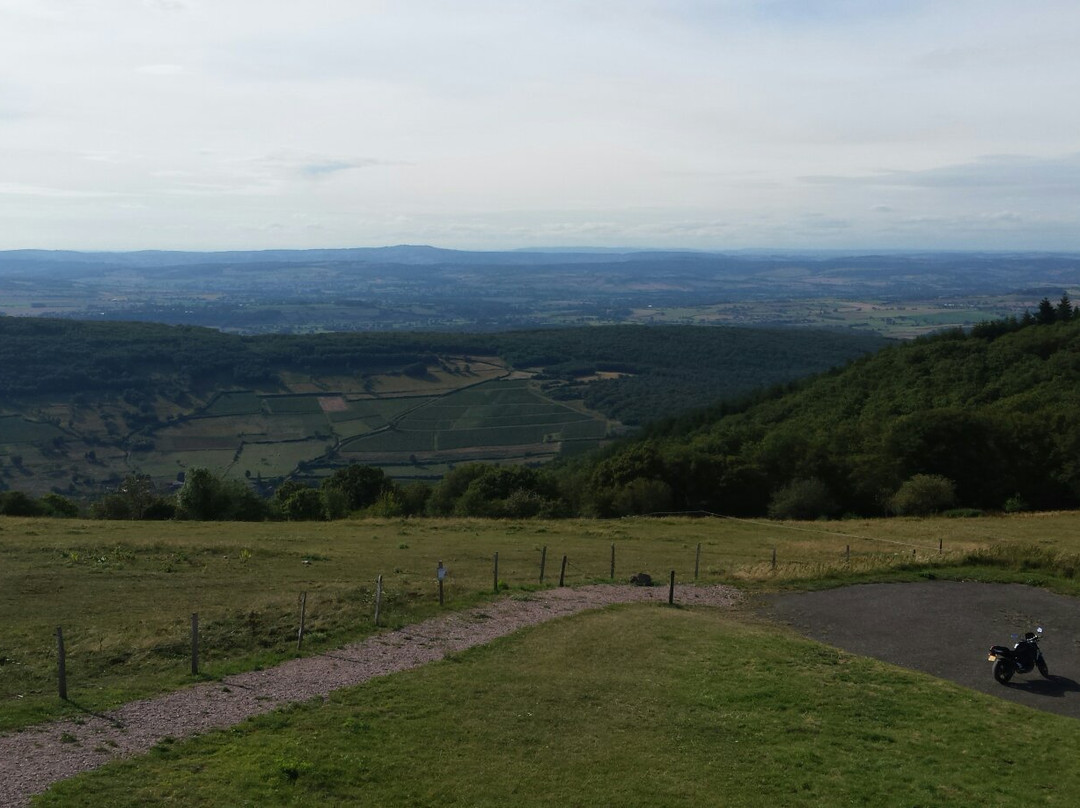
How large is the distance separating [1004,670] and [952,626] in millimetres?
4082

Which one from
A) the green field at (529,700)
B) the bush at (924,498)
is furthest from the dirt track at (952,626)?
the bush at (924,498)

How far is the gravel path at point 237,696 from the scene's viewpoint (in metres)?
11.8

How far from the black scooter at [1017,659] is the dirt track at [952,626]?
225 mm

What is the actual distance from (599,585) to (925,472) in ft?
102

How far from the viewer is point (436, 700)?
49.8 feet

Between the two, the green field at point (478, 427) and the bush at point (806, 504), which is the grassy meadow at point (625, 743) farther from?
the green field at point (478, 427)

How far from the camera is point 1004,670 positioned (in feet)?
58.8

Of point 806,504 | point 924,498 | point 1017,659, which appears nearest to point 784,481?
Result: point 806,504

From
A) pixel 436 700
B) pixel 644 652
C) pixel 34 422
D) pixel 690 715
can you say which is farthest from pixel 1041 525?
pixel 34 422

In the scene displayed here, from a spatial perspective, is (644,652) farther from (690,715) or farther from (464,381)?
(464,381)

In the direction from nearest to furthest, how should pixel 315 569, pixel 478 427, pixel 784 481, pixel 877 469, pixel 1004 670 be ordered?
1. pixel 1004 670
2. pixel 315 569
3. pixel 877 469
4. pixel 784 481
5. pixel 478 427

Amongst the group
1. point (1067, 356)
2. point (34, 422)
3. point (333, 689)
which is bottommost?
point (34, 422)

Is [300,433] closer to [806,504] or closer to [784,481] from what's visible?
[784,481]

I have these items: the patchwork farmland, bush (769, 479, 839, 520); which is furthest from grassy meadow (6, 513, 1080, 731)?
the patchwork farmland
